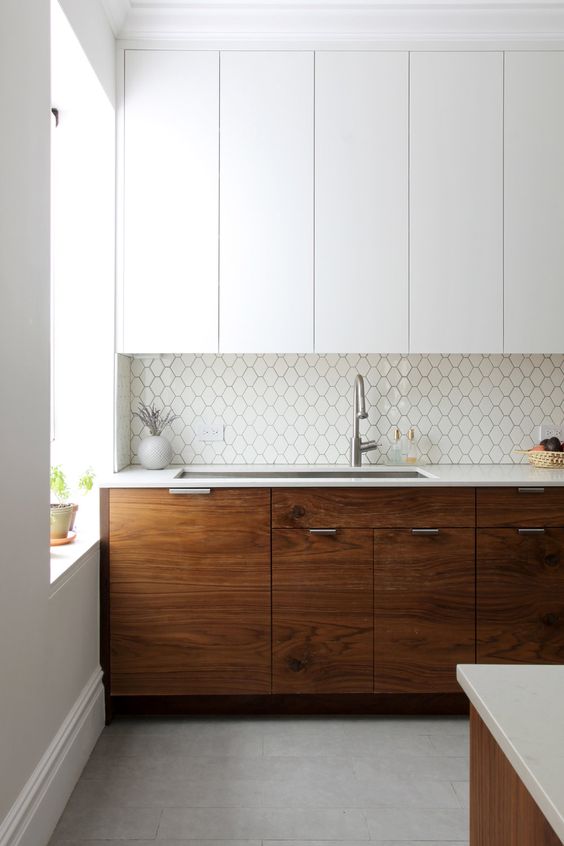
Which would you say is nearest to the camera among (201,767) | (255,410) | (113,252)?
(201,767)

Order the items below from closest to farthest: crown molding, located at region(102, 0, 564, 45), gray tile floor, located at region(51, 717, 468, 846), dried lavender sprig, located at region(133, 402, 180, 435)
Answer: gray tile floor, located at region(51, 717, 468, 846) → crown molding, located at region(102, 0, 564, 45) → dried lavender sprig, located at region(133, 402, 180, 435)

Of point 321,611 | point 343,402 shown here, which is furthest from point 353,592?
point 343,402

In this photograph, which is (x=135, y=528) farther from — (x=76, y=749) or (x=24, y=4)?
(x=24, y=4)

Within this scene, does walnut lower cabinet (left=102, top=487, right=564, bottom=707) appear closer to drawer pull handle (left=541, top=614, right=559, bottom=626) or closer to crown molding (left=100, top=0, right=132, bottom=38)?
drawer pull handle (left=541, top=614, right=559, bottom=626)

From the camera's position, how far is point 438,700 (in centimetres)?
277

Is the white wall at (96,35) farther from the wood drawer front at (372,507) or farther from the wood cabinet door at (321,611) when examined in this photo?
the wood cabinet door at (321,611)

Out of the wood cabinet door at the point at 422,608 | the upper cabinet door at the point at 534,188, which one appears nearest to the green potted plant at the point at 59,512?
the wood cabinet door at the point at 422,608

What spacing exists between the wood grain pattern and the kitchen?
1.53 meters

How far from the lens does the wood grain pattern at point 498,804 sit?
0.76 metres

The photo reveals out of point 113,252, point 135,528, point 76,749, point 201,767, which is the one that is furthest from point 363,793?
point 113,252

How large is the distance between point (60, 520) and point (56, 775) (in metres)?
0.80

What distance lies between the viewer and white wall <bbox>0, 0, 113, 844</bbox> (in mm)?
1699

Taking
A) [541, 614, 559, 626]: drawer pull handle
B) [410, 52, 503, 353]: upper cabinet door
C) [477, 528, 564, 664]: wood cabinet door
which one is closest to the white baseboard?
[477, 528, 564, 664]: wood cabinet door

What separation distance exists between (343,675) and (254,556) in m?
0.56
